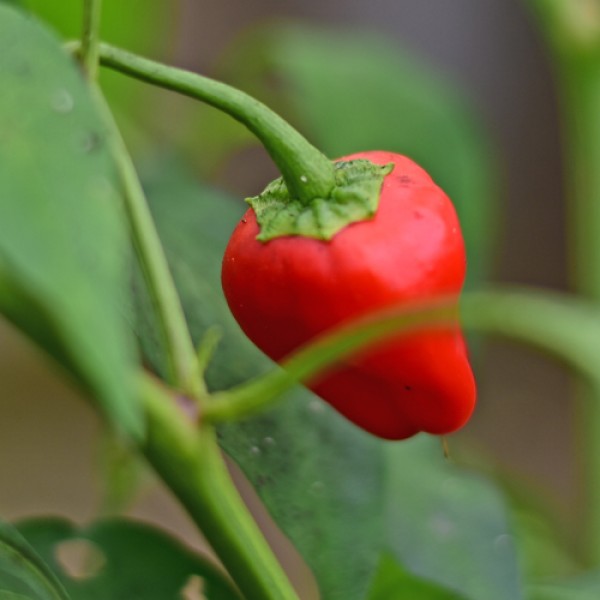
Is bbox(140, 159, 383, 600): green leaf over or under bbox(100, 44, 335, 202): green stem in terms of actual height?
under

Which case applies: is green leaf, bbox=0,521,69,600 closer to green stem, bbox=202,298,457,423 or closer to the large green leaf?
green stem, bbox=202,298,457,423

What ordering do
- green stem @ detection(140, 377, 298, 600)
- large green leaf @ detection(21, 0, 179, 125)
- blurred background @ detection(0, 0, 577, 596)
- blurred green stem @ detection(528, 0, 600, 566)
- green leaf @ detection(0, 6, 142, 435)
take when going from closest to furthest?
green leaf @ detection(0, 6, 142, 435), green stem @ detection(140, 377, 298, 600), large green leaf @ detection(21, 0, 179, 125), blurred green stem @ detection(528, 0, 600, 566), blurred background @ detection(0, 0, 577, 596)

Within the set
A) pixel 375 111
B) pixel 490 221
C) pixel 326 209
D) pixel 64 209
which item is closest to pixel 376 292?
pixel 326 209

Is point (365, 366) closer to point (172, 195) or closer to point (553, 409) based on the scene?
point (172, 195)

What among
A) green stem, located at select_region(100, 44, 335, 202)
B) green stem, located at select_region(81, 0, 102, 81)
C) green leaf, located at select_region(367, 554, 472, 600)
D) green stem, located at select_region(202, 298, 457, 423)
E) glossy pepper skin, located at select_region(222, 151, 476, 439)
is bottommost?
green stem, located at select_region(202, 298, 457, 423)

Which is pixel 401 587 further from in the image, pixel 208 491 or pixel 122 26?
pixel 122 26

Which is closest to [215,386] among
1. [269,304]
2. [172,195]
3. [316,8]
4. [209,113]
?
[269,304]

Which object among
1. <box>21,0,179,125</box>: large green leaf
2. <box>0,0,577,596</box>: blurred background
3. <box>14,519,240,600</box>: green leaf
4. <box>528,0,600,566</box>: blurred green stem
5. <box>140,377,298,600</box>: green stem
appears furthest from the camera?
<box>0,0,577,596</box>: blurred background

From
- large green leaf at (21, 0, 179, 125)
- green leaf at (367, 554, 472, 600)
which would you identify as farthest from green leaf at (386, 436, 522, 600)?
large green leaf at (21, 0, 179, 125)
